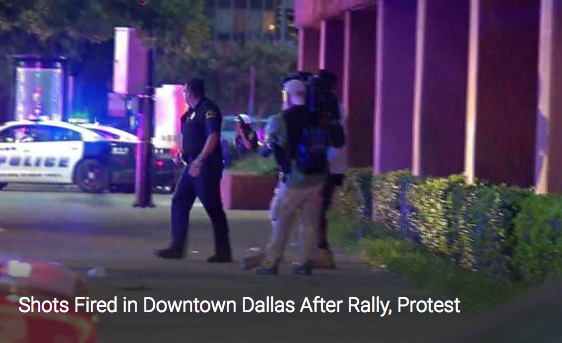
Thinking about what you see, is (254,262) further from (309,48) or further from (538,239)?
(309,48)

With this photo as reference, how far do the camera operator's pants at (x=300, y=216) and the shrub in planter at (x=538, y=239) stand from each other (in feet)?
6.11

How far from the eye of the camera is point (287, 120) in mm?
10773

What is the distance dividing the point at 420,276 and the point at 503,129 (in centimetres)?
278

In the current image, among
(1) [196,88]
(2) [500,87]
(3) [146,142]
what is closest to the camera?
(1) [196,88]

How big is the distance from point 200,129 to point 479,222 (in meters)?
2.95

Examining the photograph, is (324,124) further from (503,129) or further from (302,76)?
(503,129)

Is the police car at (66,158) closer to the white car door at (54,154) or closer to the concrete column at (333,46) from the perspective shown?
the white car door at (54,154)

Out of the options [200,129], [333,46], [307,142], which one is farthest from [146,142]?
[307,142]

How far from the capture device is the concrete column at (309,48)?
23375 mm

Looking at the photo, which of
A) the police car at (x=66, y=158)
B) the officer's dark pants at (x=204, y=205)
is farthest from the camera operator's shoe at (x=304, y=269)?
the police car at (x=66, y=158)

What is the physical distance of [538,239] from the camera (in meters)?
9.02

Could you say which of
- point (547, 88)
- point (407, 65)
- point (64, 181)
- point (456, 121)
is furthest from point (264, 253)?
point (64, 181)

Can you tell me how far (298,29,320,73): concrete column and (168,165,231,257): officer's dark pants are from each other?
11602mm

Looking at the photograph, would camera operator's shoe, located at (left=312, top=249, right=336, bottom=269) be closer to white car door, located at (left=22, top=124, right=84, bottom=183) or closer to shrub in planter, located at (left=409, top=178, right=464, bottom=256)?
shrub in planter, located at (left=409, top=178, right=464, bottom=256)
